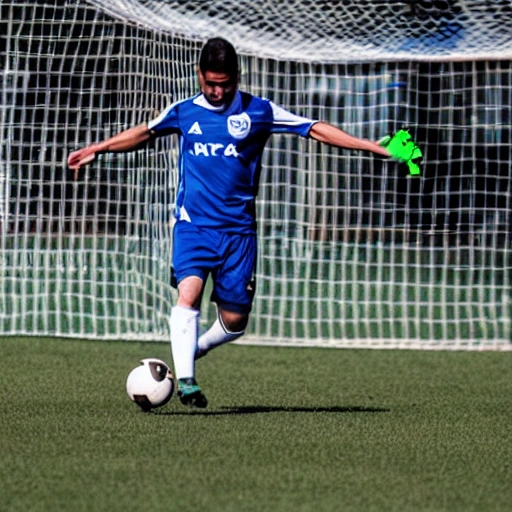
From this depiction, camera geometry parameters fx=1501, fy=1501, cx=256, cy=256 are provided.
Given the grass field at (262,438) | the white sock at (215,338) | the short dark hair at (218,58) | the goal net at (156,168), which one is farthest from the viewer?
the goal net at (156,168)

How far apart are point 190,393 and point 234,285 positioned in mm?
647

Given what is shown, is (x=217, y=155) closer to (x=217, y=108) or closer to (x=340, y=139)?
(x=217, y=108)

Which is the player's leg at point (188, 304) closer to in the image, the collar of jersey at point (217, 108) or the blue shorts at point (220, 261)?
the blue shorts at point (220, 261)

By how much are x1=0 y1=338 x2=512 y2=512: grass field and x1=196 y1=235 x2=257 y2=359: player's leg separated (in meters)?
0.44

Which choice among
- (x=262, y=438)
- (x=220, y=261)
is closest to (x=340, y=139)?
(x=220, y=261)

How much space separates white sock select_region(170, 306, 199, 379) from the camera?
769 cm

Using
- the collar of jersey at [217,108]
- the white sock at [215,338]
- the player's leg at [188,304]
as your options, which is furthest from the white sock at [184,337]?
the collar of jersey at [217,108]

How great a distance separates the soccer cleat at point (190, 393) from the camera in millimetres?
7641

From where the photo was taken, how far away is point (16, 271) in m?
13.8

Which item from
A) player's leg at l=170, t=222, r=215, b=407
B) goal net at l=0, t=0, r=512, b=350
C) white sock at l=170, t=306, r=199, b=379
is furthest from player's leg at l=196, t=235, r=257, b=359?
goal net at l=0, t=0, r=512, b=350

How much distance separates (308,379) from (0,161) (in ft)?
13.8

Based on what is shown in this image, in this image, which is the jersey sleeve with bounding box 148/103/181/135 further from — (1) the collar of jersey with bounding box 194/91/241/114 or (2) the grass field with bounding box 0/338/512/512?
(2) the grass field with bounding box 0/338/512/512

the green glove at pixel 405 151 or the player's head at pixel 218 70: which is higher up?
the player's head at pixel 218 70

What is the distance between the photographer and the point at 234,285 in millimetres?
7906
